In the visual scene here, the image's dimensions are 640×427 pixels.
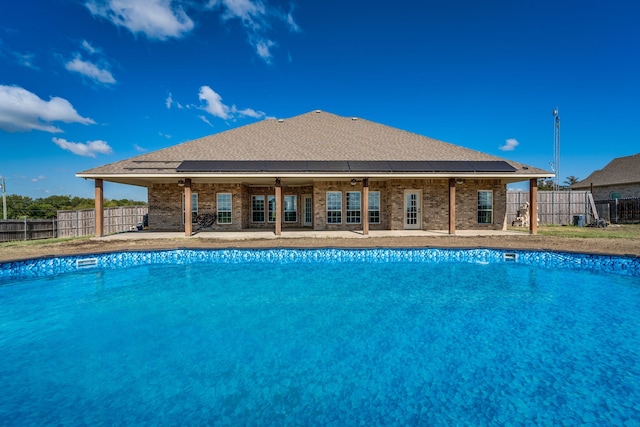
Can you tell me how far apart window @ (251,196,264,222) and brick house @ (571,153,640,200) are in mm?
25685

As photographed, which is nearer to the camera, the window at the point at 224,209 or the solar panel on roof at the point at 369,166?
the solar panel on roof at the point at 369,166

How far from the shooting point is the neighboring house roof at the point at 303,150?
46.3 feet

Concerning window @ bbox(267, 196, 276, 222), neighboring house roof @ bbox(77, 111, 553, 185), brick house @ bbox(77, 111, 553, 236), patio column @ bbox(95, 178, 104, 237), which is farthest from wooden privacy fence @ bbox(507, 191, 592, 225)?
patio column @ bbox(95, 178, 104, 237)

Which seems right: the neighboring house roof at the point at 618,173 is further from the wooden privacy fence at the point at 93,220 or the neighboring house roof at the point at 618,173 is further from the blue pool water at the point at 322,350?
the wooden privacy fence at the point at 93,220

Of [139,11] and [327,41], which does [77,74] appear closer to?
[139,11]

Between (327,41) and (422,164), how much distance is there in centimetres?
1121

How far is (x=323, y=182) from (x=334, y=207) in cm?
157

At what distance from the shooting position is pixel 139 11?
47.5 ft

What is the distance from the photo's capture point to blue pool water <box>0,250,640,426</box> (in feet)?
10.8

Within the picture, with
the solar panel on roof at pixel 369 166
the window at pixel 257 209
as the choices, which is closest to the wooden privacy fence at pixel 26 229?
the window at pixel 257 209

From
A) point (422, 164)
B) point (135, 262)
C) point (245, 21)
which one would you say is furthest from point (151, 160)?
point (422, 164)

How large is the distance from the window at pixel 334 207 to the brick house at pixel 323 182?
0.06m

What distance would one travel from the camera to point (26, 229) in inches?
590

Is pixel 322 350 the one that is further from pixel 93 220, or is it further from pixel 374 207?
pixel 93 220
